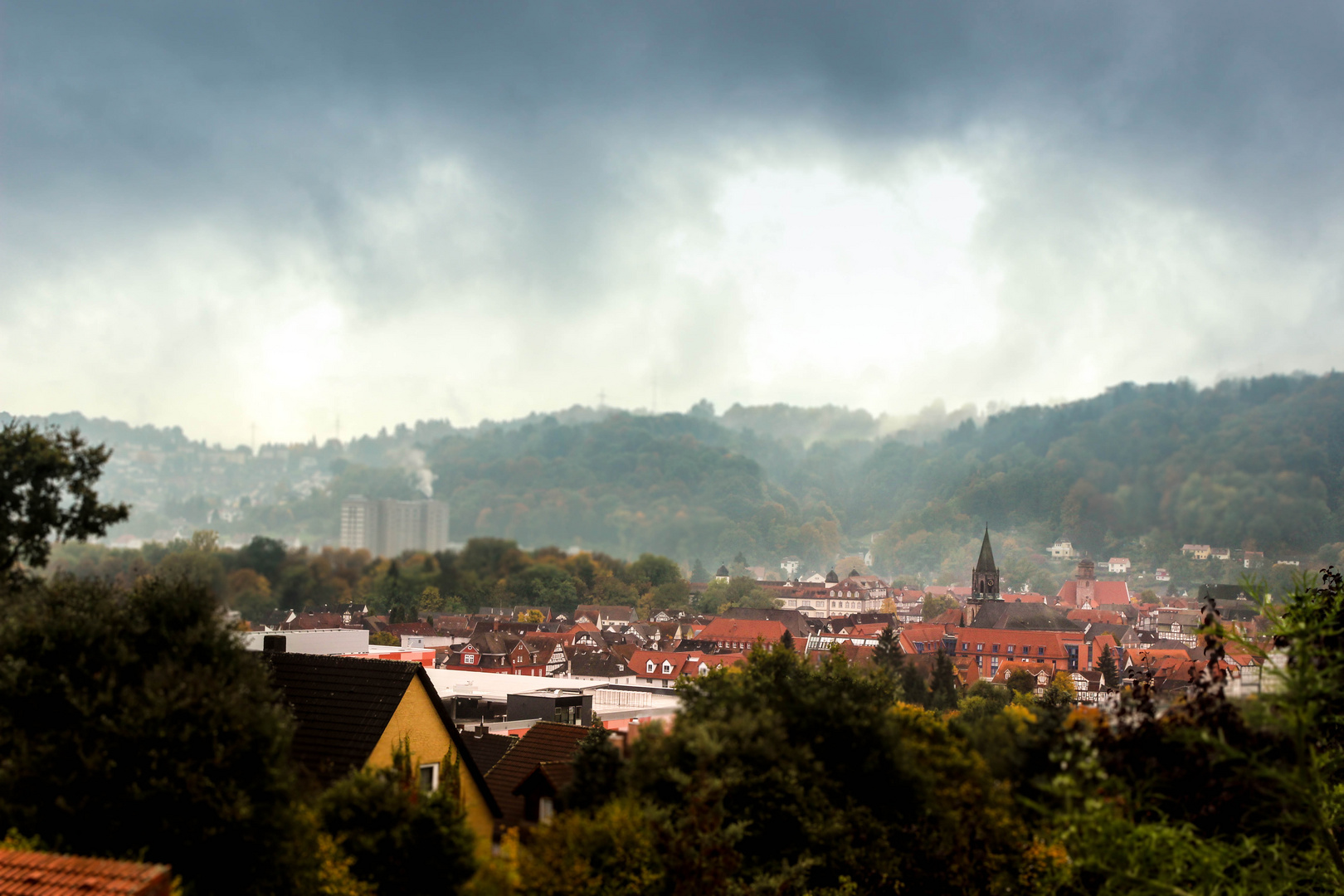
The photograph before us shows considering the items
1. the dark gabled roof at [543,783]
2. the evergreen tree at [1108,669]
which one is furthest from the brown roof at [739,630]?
the dark gabled roof at [543,783]

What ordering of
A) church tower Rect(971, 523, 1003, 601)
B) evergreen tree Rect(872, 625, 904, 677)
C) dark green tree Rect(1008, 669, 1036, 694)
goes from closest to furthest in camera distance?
evergreen tree Rect(872, 625, 904, 677) < dark green tree Rect(1008, 669, 1036, 694) < church tower Rect(971, 523, 1003, 601)

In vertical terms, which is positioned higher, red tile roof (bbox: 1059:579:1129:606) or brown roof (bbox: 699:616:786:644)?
red tile roof (bbox: 1059:579:1129:606)

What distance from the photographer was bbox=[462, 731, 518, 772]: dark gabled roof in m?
17.8

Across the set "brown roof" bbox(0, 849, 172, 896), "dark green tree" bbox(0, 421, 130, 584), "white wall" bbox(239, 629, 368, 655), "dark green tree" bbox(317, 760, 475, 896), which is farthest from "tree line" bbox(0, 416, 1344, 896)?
"white wall" bbox(239, 629, 368, 655)

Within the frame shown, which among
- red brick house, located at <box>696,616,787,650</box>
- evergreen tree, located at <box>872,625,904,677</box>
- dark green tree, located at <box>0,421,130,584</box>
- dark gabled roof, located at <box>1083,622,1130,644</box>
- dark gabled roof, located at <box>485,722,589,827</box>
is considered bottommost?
red brick house, located at <box>696,616,787,650</box>

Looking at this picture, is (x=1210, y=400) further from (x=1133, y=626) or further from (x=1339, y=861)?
(x=1339, y=861)

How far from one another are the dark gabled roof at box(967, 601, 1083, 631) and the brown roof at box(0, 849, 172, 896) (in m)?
93.9

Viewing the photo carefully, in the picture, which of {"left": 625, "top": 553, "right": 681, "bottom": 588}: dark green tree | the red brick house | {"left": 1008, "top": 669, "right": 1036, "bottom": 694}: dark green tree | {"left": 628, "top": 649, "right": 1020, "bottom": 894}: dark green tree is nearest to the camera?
{"left": 628, "top": 649, "right": 1020, "bottom": 894}: dark green tree

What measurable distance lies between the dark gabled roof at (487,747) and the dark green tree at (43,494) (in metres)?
8.66

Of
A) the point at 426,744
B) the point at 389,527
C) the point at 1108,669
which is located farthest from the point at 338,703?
the point at 389,527

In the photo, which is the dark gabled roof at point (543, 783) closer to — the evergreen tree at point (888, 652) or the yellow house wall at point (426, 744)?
the yellow house wall at point (426, 744)

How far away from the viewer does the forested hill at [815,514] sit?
99750mm

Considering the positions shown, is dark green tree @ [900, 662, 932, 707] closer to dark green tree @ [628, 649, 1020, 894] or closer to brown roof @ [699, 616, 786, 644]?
brown roof @ [699, 616, 786, 644]

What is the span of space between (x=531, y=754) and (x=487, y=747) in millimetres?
3504
